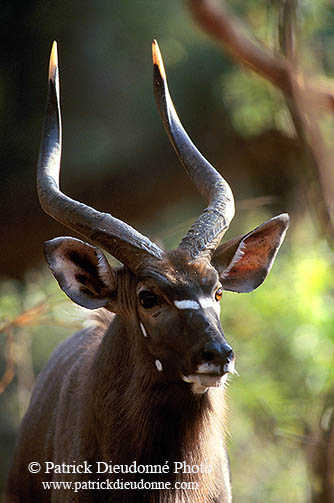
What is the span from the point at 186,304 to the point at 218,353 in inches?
14.7

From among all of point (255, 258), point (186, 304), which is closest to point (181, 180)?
point (255, 258)

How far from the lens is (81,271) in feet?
16.9

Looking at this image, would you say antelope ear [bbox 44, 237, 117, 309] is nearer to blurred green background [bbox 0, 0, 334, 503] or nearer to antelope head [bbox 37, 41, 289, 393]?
antelope head [bbox 37, 41, 289, 393]

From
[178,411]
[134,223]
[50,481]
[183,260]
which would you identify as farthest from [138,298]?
[134,223]

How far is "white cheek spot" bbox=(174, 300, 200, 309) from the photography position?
4.72 m

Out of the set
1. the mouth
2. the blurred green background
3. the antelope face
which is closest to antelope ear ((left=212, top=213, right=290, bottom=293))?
the antelope face

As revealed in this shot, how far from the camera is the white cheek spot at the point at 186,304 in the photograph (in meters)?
4.72

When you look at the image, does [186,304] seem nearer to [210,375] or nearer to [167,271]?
[167,271]


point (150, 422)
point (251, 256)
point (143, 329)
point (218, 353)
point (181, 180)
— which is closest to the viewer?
point (218, 353)

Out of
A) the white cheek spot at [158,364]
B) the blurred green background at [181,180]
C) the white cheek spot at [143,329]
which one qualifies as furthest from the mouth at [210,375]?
the blurred green background at [181,180]

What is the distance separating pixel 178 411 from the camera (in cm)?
506

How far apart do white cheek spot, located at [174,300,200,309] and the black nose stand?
0.91ft

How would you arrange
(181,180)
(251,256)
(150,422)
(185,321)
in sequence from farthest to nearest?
1. (181,180)
2. (251,256)
3. (150,422)
4. (185,321)

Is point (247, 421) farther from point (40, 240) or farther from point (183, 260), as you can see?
point (183, 260)
